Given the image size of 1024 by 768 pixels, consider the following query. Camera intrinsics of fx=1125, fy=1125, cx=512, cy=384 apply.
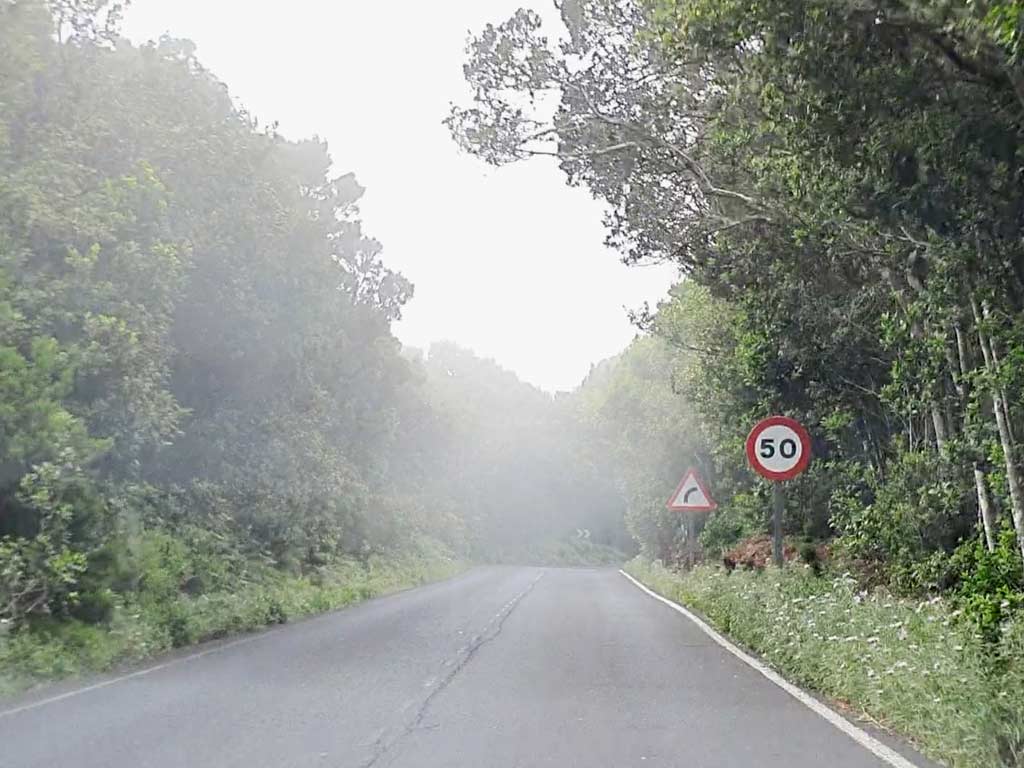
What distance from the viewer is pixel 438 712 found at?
9469 mm

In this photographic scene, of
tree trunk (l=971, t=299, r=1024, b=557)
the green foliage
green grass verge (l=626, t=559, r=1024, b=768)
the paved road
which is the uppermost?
tree trunk (l=971, t=299, r=1024, b=557)

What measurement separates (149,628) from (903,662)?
32.7 ft

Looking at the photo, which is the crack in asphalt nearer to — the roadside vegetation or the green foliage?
the roadside vegetation

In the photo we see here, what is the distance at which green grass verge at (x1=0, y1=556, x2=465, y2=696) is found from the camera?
38.6ft

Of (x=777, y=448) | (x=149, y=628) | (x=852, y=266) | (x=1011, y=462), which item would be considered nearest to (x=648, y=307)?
(x=852, y=266)

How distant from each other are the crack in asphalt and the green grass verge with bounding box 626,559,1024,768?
355cm

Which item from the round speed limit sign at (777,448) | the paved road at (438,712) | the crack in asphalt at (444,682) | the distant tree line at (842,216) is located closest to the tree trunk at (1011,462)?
the distant tree line at (842,216)

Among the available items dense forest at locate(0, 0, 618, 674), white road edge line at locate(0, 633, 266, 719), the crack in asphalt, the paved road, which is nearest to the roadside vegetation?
the paved road

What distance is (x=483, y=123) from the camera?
16.4 meters

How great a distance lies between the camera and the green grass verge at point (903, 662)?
23.3ft

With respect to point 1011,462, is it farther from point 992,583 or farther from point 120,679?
point 120,679

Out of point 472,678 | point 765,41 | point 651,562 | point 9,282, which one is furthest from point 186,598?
point 651,562

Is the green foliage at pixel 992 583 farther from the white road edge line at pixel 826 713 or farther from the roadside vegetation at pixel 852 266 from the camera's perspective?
the white road edge line at pixel 826 713

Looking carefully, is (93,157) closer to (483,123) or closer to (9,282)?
(9,282)
